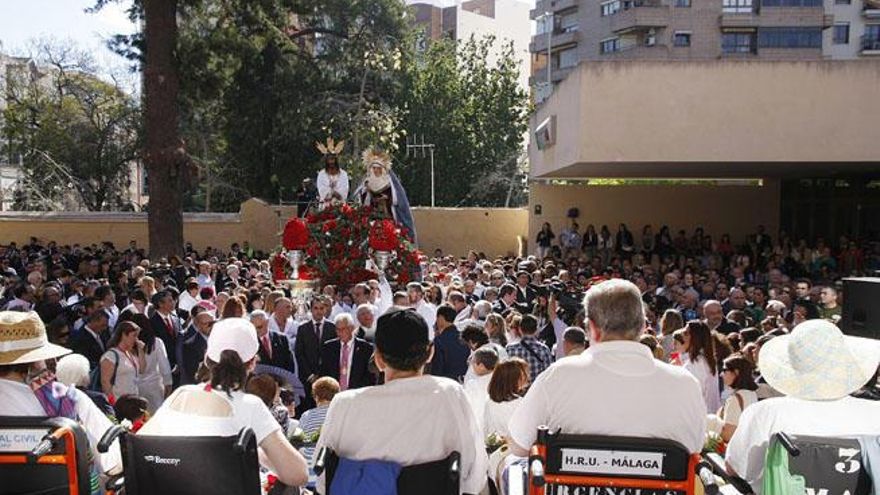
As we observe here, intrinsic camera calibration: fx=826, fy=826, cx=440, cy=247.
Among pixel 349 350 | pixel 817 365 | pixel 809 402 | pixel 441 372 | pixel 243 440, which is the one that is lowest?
pixel 441 372

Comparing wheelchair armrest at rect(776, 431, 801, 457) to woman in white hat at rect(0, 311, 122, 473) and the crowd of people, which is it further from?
woman in white hat at rect(0, 311, 122, 473)

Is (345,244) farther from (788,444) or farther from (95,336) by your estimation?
(788,444)

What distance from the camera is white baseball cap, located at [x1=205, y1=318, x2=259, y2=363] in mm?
3861

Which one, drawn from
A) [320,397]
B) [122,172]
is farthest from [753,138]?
[122,172]

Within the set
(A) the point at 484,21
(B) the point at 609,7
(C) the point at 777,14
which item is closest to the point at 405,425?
(C) the point at 777,14

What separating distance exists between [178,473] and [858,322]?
4.93 m

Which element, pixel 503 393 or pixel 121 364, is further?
pixel 121 364

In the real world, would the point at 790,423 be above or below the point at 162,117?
below

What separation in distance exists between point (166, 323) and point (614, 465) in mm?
6536

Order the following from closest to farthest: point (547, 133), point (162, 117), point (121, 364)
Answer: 1. point (121, 364)
2. point (547, 133)
3. point (162, 117)

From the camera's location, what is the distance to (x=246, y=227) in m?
24.7

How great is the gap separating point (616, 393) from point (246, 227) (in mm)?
22348

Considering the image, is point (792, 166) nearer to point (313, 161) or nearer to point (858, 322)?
point (858, 322)

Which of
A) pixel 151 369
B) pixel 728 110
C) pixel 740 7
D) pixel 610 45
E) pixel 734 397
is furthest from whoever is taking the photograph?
pixel 610 45
